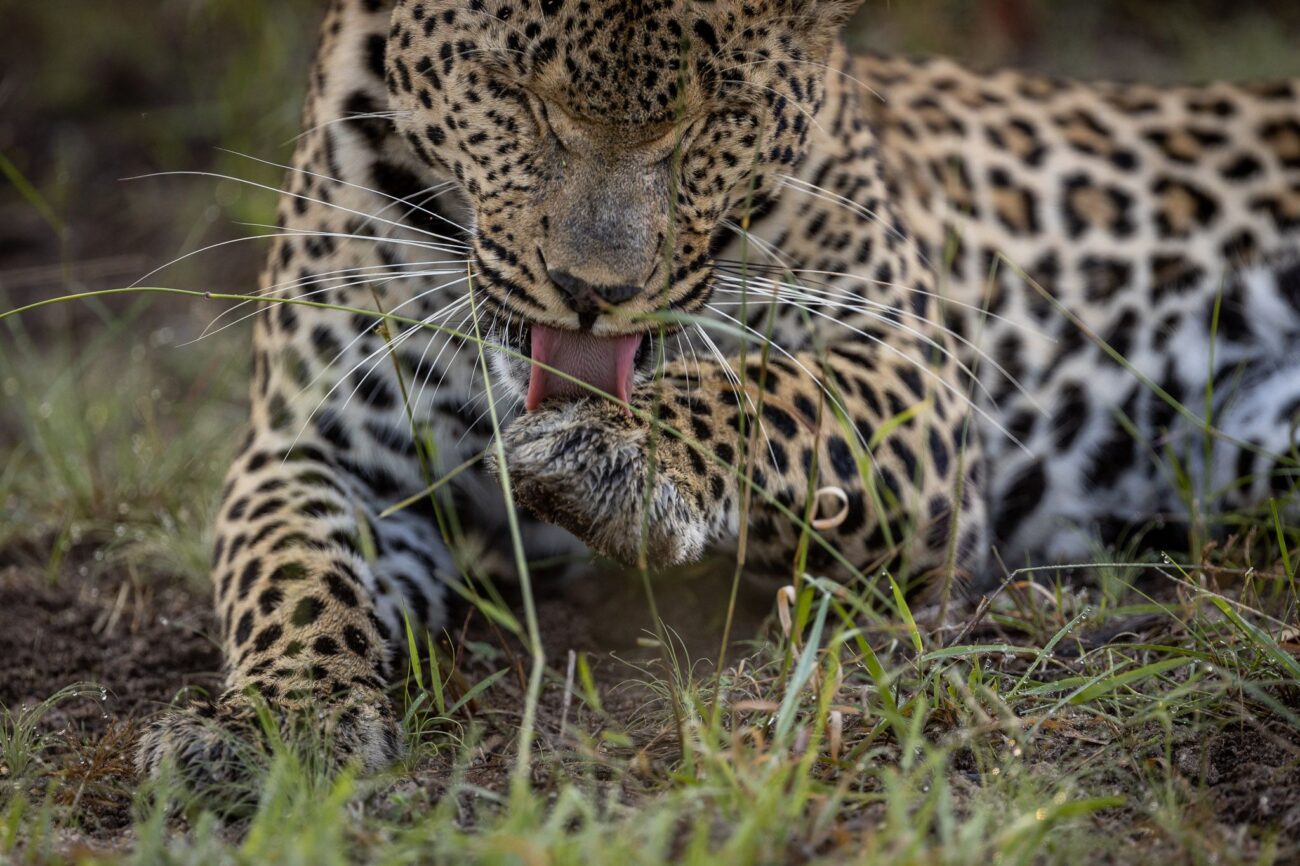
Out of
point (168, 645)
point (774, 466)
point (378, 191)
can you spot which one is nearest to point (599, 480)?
point (774, 466)

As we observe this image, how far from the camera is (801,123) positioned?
410 centimetres

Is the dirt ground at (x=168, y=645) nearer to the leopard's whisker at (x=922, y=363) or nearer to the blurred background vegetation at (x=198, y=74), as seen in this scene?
the leopard's whisker at (x=922, y=363)

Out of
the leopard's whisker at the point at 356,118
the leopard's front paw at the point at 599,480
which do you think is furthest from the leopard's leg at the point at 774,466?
the leopard's whisker at the point at 356,118

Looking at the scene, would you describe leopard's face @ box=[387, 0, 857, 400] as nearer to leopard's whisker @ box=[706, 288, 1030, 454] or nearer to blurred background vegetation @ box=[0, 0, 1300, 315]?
leopard's whisker @ box=[706, 288, 1030, 454]

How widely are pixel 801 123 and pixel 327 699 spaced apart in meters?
1.94

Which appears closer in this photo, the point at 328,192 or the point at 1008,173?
the point at 328,192

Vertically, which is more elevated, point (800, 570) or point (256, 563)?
point (800, 570)

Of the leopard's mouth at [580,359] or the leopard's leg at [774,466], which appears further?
the leopard's mouth at [580,359]

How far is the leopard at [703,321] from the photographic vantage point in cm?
358

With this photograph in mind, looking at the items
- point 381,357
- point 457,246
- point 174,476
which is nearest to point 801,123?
point 457,246

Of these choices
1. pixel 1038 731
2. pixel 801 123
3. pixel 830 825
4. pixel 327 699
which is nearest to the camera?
pixel 830 825

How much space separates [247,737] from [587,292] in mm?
1255

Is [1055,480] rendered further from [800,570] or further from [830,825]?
[830,825]

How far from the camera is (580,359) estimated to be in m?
3.68
